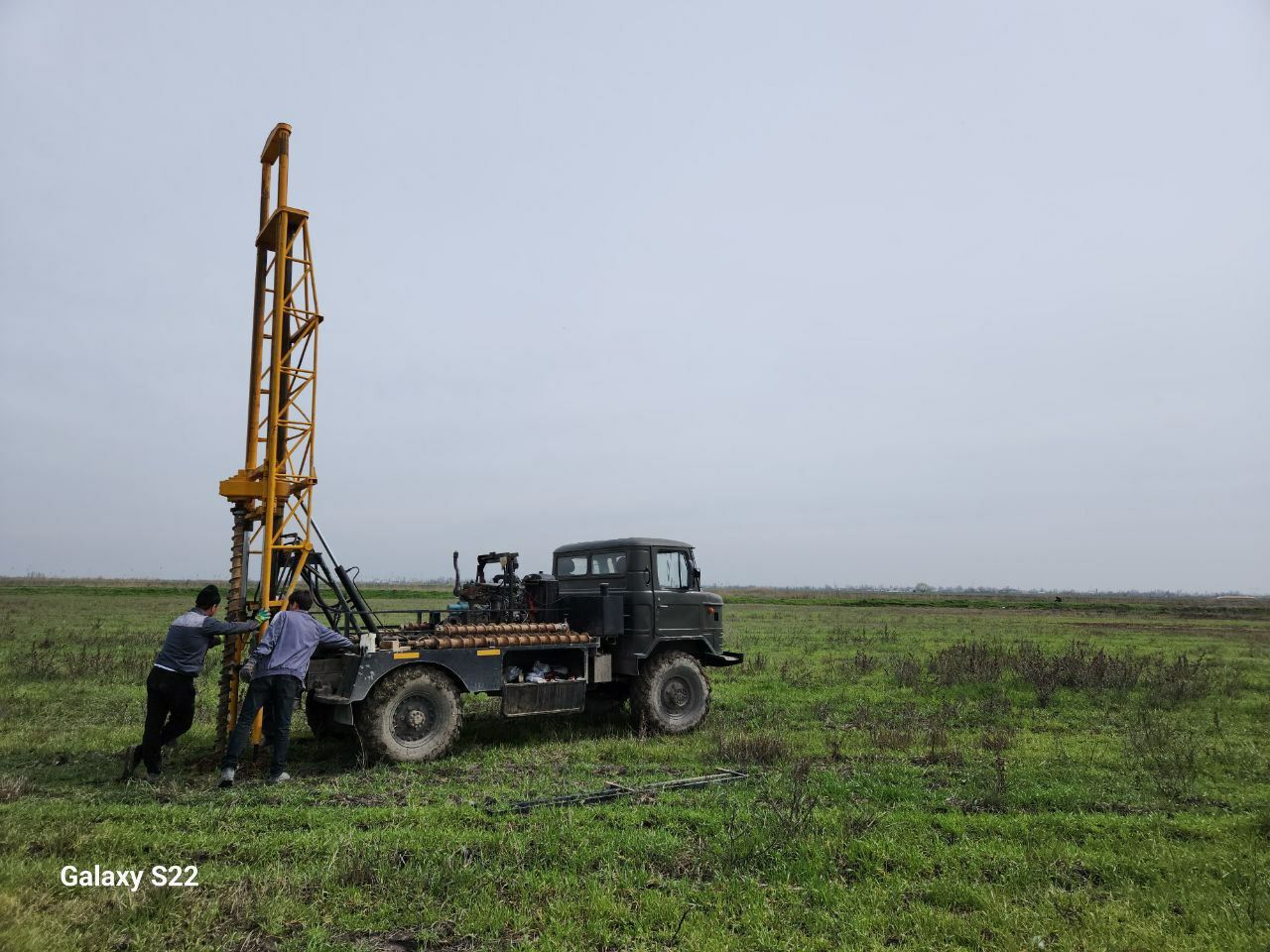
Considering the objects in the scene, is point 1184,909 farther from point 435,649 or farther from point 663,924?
point 435,649

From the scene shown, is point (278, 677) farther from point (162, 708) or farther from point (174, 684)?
point (162, 708)

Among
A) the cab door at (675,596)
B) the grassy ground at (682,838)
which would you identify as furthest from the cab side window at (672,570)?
the grassy ground at (682,838)

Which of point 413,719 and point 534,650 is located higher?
point 534,650

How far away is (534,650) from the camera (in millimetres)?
10891

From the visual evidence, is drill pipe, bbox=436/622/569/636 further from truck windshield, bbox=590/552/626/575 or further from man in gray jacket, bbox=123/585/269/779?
man in gray jacket, bbox=123/585/269/779

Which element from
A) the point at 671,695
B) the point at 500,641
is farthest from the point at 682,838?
the point at 671,695

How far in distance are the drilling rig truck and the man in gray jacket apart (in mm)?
800

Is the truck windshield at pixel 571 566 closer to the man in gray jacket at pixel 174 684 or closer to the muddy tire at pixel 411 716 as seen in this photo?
the muddy tire at pixel 411 716

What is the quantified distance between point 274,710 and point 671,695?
18.2 ft

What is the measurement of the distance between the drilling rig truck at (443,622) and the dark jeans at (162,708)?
0.76 metres

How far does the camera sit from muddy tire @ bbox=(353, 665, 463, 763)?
9.35m

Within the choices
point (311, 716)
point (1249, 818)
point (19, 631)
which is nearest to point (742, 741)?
point (1249, 818)

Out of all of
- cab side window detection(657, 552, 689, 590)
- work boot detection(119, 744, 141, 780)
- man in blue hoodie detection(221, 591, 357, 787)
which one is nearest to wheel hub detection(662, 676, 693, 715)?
cab side window detection(657, 552, 689, 590)

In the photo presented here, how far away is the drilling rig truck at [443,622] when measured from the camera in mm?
9648
